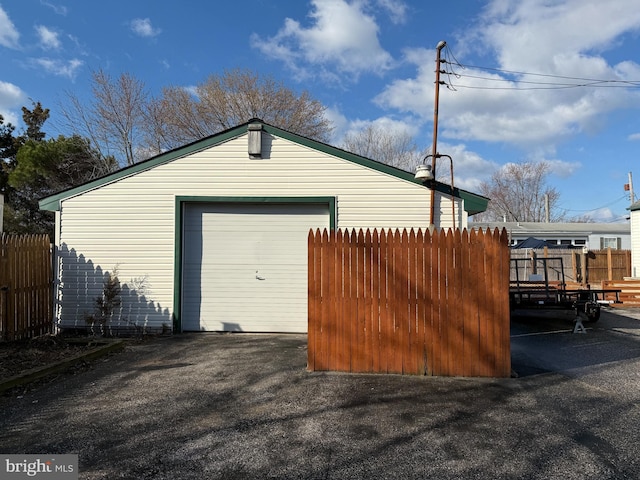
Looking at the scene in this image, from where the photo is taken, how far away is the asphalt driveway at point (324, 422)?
3.24 metres

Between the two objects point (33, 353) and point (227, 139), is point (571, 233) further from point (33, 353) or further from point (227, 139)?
point (33, 353)

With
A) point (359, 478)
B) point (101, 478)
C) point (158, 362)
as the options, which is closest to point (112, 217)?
point (158, 362)

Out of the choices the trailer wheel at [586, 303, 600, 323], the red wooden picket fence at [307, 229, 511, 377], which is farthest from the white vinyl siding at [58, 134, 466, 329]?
the trailer wheel at [586, 303, 600, 323]

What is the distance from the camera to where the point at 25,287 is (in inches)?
305

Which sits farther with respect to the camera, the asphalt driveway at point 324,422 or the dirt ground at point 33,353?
the dirt ground at point 33,353

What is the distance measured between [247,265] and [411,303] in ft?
14.0

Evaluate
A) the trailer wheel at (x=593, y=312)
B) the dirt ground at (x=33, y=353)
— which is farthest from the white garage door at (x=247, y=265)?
the trailer wheel at (x=593, y=312)

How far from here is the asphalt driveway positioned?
3.24 metres

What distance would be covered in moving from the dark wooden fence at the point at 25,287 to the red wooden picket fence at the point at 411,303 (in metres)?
5.52

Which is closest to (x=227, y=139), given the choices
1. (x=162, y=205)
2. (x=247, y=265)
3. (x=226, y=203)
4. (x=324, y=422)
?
(x=226, y=203)

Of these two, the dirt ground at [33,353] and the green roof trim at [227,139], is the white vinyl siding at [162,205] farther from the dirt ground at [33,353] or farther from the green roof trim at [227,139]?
the dirt ground at [33,353]

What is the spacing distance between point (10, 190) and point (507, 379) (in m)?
26.3

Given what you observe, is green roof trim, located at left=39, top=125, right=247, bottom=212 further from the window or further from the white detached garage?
the window

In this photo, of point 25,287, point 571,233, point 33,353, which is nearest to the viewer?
point 33,353
